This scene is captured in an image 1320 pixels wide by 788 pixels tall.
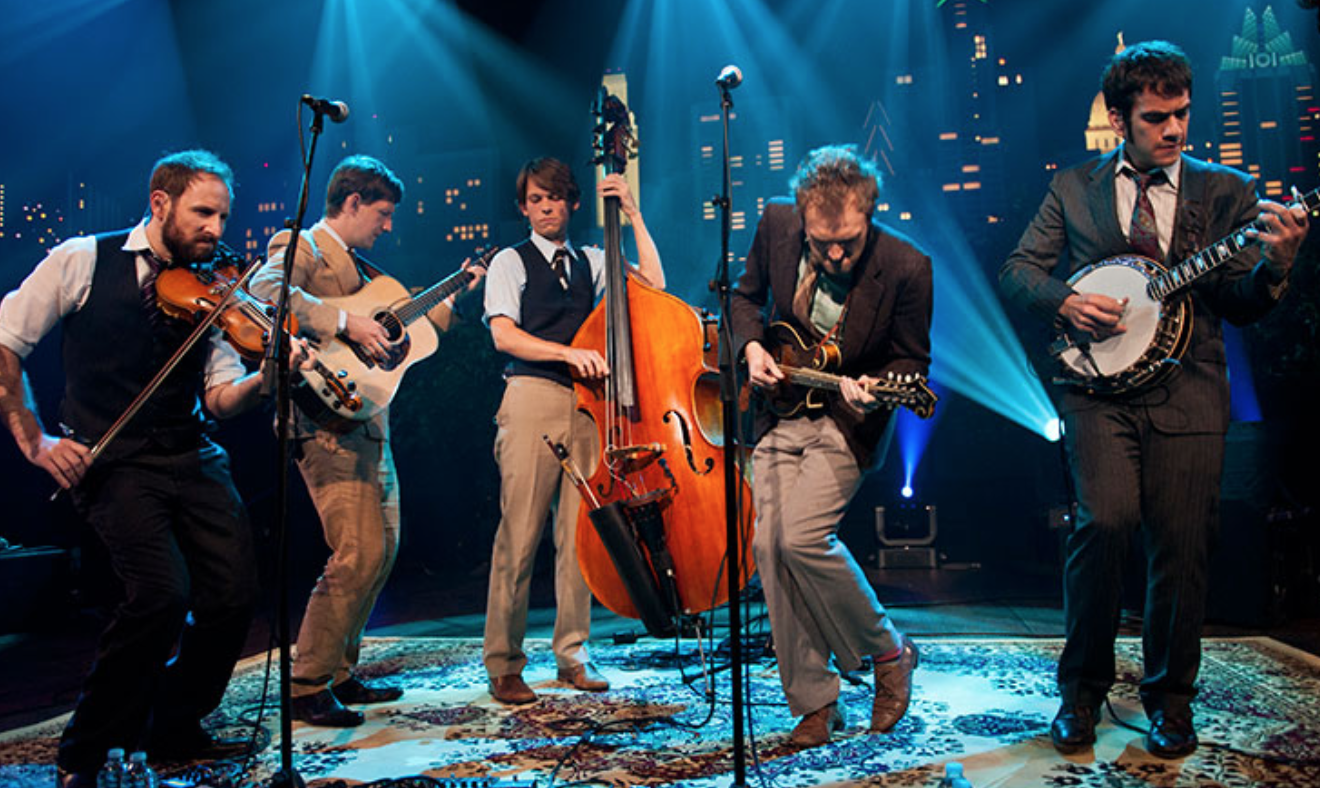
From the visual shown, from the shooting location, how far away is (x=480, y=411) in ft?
31.1

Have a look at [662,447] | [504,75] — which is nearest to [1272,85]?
[504,75]

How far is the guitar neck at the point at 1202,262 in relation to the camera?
2.94 metres

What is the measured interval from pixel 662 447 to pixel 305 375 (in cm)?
145

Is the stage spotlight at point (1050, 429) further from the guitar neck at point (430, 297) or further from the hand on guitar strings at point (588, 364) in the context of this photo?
the guitar neck at point (430, 297)

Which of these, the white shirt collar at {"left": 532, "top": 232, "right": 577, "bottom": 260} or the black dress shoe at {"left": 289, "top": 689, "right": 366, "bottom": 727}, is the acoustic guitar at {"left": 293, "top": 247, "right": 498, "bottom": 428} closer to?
the white shirt collar at {"left": 532, "top": 232, "right": 577, "bottom": 260}

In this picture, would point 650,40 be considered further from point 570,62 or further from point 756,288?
point 756,288

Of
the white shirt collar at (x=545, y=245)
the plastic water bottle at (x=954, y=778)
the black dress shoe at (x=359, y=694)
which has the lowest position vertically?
the black dress shoe at (x=359, y=694)

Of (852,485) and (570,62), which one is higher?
(570,62)

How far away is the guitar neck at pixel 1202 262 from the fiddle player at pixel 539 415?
84.4 inches

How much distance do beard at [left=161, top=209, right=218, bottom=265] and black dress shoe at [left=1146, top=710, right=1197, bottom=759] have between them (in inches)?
141

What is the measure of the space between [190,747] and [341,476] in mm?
1164

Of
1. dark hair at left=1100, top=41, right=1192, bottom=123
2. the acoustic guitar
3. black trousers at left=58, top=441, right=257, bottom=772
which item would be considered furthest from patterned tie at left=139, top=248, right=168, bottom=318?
dark hair at left=1100, top=41, right=1192, bottom=123

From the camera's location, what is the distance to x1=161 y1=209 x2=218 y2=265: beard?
3.31 m

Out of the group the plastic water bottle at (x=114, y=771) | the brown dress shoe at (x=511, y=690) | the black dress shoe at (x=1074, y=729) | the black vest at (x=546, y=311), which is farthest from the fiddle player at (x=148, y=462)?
the black dress shoe at (x=1074, y=729)
